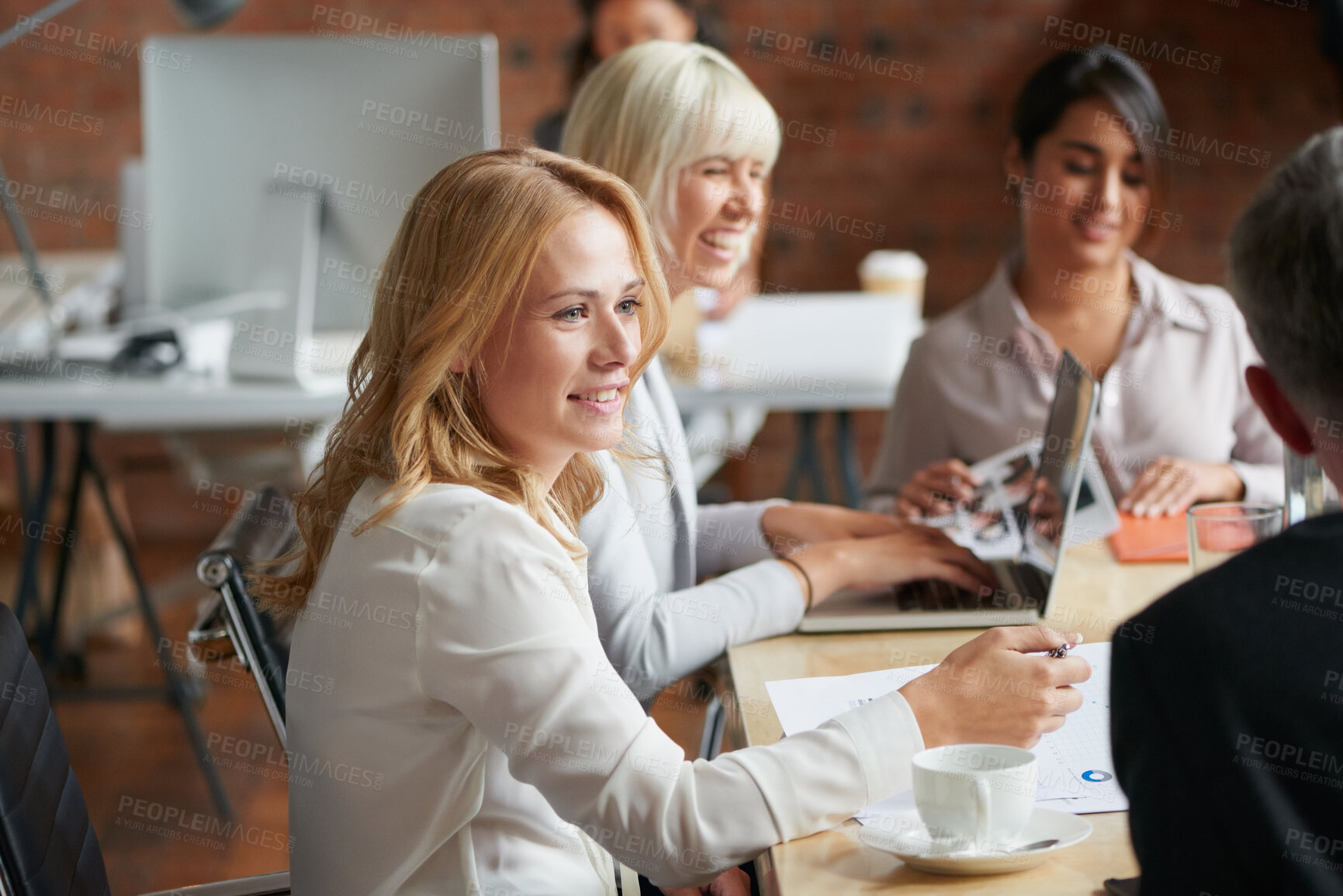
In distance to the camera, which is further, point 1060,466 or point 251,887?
point 1060,466

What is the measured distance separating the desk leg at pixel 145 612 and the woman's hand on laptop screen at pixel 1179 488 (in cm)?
182

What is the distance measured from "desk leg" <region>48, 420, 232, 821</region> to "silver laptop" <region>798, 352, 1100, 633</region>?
1.64 meters

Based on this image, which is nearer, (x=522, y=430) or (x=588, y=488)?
(x=522, y=430)

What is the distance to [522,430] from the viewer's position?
105 centimetres

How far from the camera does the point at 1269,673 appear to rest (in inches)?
25.5

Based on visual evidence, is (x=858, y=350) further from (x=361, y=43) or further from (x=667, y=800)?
(x=667, y=800)

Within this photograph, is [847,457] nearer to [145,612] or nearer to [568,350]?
[145,612]

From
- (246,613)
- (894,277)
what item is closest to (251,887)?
(246,613)

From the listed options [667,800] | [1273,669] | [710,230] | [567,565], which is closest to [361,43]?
[710,230]

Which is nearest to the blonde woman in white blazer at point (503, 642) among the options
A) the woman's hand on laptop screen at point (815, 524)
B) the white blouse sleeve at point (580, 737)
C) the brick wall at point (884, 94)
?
the white blouse sleeve at point (580, 737)

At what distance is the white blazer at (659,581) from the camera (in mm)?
1218

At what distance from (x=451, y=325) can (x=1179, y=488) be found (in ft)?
3.73

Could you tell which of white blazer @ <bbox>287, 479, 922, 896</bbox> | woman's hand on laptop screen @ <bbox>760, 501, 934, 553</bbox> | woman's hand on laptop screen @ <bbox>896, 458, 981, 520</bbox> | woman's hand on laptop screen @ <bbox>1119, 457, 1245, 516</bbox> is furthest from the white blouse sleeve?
woman's hand on laptop screen @ <bbox>1119, 457, 1245, 516</bbox>

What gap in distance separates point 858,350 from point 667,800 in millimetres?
1828
